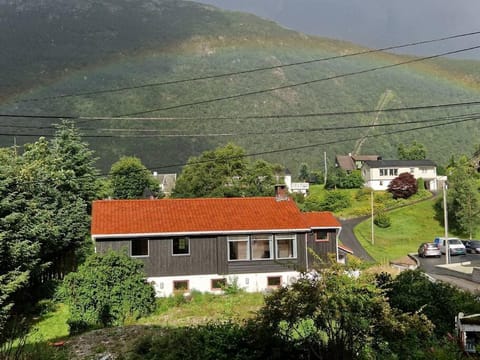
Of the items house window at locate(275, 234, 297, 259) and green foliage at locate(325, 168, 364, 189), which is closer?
house window at locate(275, 234, 297, 259)

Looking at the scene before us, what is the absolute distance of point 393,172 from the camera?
76125 millimetres

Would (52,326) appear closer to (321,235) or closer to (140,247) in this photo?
(140,247)

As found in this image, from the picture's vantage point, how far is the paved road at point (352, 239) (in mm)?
40119

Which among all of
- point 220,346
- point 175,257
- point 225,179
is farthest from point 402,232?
point 220,346

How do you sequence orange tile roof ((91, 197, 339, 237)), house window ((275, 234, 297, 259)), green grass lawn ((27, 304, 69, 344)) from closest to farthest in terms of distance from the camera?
green grass lawn ((27, 304, 69, 344))
orange tile roof ((91, 197, 339, 237))
house window ((275, 234, 297, 259))

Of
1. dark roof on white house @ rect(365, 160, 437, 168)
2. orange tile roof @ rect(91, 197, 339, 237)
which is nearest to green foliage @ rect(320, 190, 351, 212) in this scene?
dark roof on white house @ rect(365, 160, 437, 168)

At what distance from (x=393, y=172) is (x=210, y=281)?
5873cm

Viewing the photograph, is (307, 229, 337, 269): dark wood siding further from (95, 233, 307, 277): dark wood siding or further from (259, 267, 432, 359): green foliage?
(259, 267, 432, 359): green foliage

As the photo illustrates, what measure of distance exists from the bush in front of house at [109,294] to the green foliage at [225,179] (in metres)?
34.2

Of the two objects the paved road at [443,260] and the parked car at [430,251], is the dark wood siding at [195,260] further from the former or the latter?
the parked car at [430,251]

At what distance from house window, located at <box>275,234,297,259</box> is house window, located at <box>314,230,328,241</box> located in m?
3.08

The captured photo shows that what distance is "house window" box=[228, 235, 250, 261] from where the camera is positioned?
83.3 feet

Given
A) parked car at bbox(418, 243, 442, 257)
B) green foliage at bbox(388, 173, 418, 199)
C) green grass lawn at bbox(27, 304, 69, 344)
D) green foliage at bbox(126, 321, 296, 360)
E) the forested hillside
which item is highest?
the forested hillside

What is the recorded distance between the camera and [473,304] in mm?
13664
